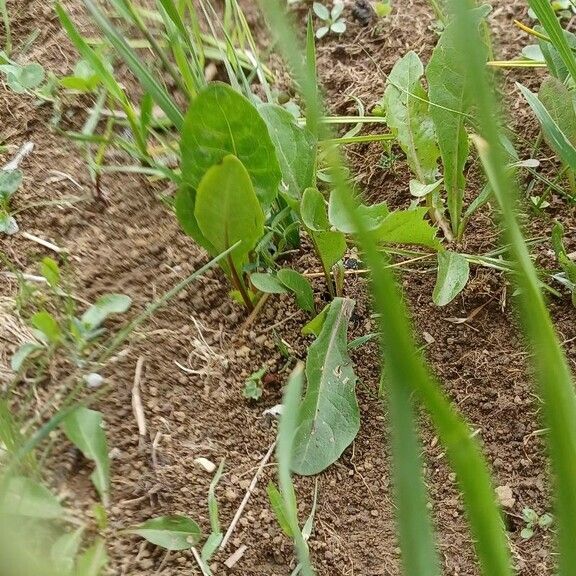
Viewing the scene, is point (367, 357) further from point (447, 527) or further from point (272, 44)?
point (272, 44)

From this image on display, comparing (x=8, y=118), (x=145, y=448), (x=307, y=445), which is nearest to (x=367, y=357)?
(x=307, y=445)

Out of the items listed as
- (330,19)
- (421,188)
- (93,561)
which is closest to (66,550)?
(93,561)

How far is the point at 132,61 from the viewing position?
0.86 meters

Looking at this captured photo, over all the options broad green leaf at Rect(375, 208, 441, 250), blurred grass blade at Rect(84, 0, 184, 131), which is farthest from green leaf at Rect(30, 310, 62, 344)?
broad green leaf at Rect(375, 208, 441, 250)

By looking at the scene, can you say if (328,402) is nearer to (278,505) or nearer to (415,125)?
(278,505)

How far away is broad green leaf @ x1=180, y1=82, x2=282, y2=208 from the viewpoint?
0.89 meters

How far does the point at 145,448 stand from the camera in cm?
87

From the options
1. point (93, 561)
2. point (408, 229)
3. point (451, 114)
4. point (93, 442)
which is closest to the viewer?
point (93, 561)

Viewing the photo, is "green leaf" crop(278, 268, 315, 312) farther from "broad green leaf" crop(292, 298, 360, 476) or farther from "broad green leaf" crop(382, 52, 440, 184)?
"broad green leaf" crop(382, 52, 440, 184)

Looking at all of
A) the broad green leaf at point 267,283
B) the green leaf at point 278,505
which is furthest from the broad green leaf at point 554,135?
the green leaf at point 278,505

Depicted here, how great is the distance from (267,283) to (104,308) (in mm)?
210

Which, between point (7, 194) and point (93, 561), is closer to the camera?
point (93, 561)

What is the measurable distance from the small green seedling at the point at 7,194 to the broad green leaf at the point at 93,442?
0.34 metres

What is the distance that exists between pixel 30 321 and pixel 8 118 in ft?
1.29
